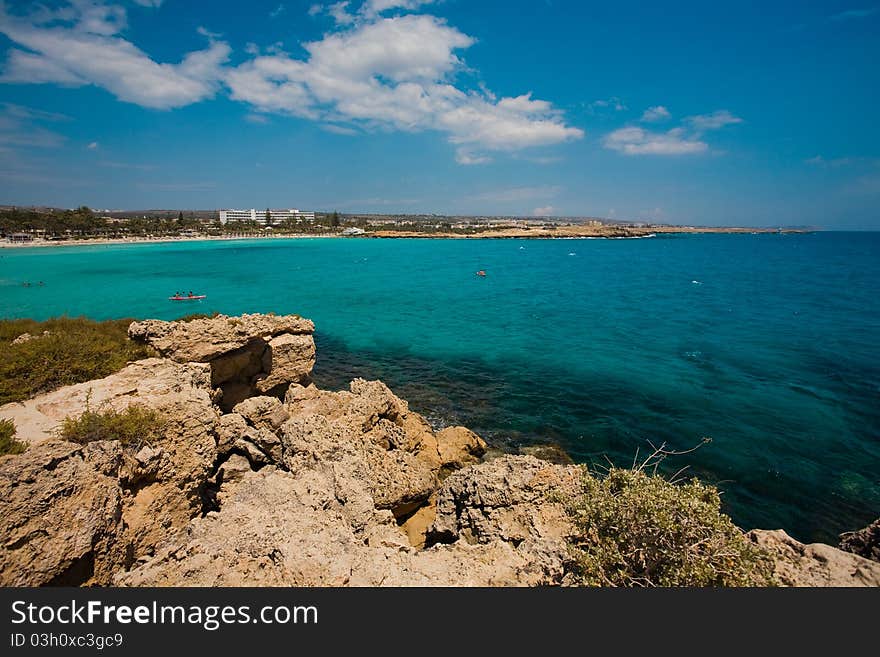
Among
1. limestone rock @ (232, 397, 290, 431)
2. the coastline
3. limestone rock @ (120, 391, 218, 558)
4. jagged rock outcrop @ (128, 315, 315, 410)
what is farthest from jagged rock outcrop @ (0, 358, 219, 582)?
the coastline

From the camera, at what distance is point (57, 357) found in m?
10.5

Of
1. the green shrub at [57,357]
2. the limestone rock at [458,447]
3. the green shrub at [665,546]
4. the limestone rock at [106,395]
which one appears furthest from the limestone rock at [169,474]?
the limestone rock at [458,447]

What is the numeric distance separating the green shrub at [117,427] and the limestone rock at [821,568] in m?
10.1

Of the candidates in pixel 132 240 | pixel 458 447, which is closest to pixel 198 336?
pixel 458 447

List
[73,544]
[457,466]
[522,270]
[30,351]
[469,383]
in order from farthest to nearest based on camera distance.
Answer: [522,270] < [469,383] < [457,466] < [30,351] < [73,544]

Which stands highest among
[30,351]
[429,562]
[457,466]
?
[30,351]

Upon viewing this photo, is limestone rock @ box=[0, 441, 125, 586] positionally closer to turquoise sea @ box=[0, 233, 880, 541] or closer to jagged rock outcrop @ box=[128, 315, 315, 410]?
jagged rock outcrop @ box=[128, 315, 315, 410]

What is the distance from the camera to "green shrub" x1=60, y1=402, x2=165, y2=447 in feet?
23.2

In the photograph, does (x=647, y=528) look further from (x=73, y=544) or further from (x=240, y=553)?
(x=73, y=544)

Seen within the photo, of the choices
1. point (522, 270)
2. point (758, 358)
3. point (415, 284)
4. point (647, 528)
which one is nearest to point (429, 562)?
point (647, 528)

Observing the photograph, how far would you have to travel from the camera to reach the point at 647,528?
17.9 ft

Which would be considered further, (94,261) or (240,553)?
(94,261)

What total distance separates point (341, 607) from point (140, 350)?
1159cm

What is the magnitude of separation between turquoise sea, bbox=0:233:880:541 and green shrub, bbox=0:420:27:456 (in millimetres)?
13320
